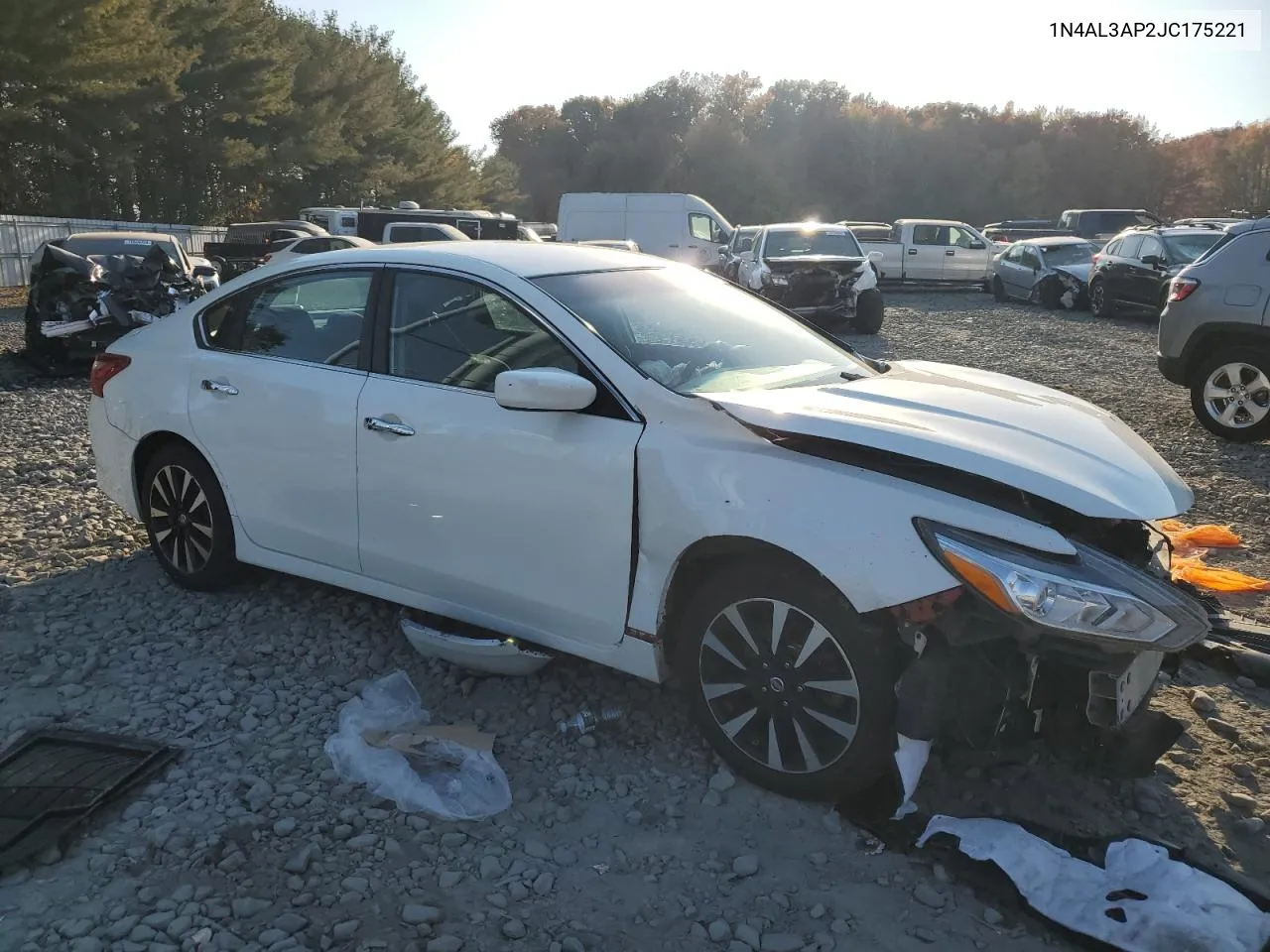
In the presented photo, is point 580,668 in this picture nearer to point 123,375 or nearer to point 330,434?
point 330,434

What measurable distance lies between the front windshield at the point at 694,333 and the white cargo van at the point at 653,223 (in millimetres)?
20366

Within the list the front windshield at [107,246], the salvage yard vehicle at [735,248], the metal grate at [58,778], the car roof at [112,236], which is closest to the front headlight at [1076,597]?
the metal grate at [58,778]

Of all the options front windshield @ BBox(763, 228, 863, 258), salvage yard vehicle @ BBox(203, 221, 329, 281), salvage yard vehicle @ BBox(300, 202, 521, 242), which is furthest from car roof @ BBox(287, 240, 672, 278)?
salvage yard vehicle @ BBox(300, 202, 521, 242)

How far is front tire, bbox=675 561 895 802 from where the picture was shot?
112 inches

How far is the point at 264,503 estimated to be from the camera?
4262 millimetres

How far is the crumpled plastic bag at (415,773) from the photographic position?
10.2ft

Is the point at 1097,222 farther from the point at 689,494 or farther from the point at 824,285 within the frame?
the point at 689,494

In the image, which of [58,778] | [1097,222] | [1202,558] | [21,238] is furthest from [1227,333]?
[1097,222]

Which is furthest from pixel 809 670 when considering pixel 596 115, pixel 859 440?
pixel 596 115

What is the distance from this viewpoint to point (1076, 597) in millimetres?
2633

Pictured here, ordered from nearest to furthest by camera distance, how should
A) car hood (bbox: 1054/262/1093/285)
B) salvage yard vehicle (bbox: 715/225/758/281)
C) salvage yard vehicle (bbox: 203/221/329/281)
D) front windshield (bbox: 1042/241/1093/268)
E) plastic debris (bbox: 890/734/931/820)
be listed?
plastic debris (bbox: 890/734/931/820) → car hood (bbox: 1054/262/1093/285) → salvage yard vehicle (bbox: 715/225/758/281) → front windshield (bbox: 1042/241/1093/268) → salvage yard vehicle (bbox: 203/221/329/281)

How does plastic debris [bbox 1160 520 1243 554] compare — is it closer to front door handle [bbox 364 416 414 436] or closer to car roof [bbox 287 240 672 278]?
car roof [bbox 287 240 672 278]

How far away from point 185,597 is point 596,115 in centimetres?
7118

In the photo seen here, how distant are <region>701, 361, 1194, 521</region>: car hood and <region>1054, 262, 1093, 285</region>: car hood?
1877 cm
